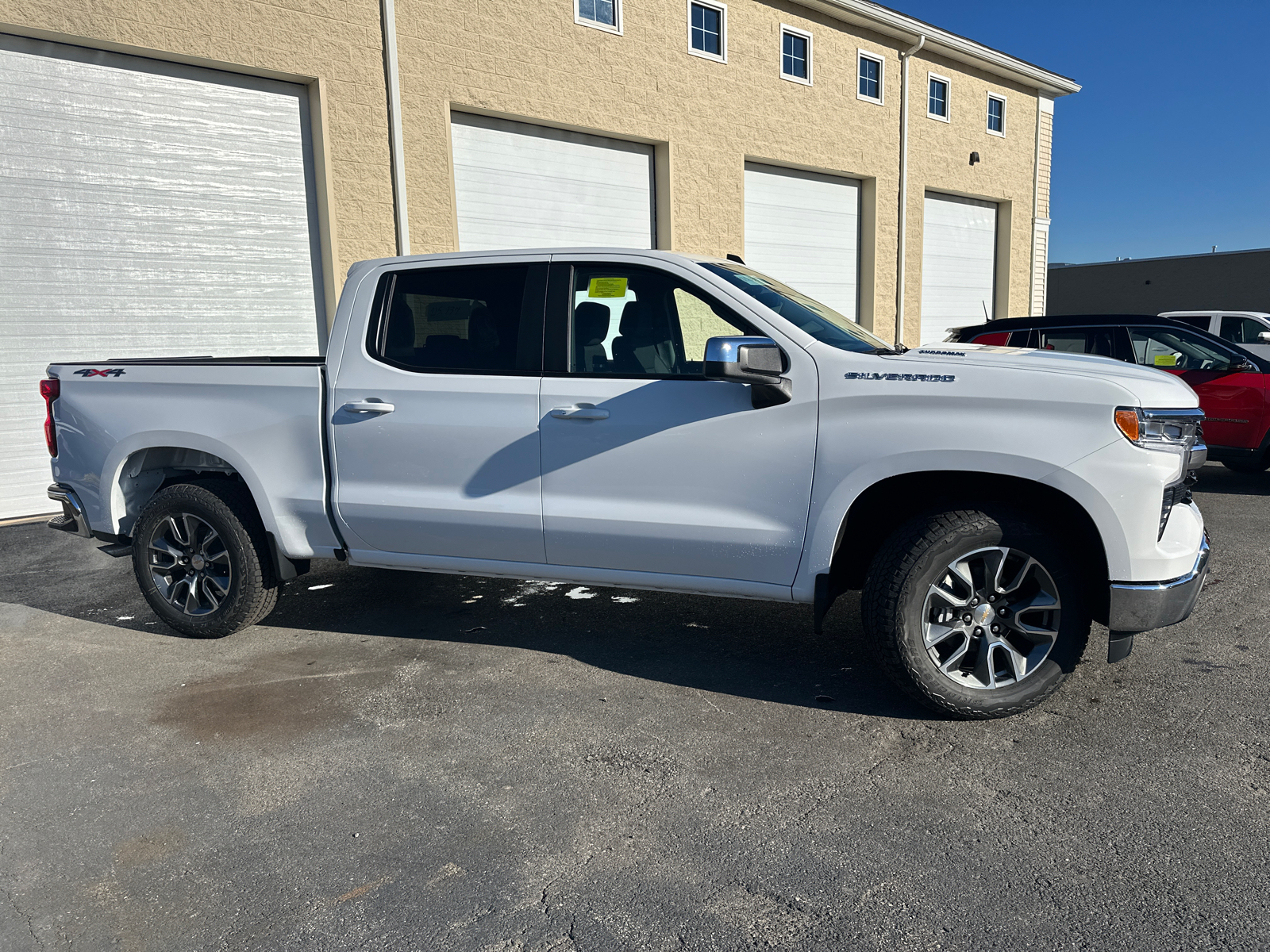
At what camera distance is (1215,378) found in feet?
27.6

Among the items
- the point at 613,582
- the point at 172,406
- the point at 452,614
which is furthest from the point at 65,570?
the point at 613,582

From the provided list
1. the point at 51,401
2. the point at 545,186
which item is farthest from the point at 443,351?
the point at 545,186

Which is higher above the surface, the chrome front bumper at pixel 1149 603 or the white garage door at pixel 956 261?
the white garage door at pixel 956 261

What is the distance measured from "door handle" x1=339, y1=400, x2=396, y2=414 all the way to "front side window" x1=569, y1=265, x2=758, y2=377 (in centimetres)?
93

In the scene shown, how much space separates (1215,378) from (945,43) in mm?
10954

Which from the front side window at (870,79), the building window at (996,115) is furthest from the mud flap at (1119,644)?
the building window at (996,115)

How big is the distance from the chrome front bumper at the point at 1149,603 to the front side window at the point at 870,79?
14203mm

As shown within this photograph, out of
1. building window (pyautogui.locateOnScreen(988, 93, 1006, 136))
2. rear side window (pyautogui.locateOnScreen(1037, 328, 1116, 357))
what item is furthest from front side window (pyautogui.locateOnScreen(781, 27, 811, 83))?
rear side window (pyautogui.locateOnScreen(1037, 328, 1116, 357))

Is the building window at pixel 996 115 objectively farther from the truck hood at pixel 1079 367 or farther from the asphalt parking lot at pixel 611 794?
the truck hood at pixel 1079 367

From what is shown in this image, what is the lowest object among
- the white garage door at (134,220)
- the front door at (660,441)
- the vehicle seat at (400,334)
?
the front door at (660,441)

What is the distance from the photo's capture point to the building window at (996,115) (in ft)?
60.2

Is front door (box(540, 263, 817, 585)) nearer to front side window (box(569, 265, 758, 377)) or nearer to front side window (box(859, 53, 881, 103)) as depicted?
front side window (box(569, 265, 758, 377))

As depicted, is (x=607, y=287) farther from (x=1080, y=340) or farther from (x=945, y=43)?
(x=945, y=43)

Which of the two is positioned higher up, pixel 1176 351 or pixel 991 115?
pixel 991 115
